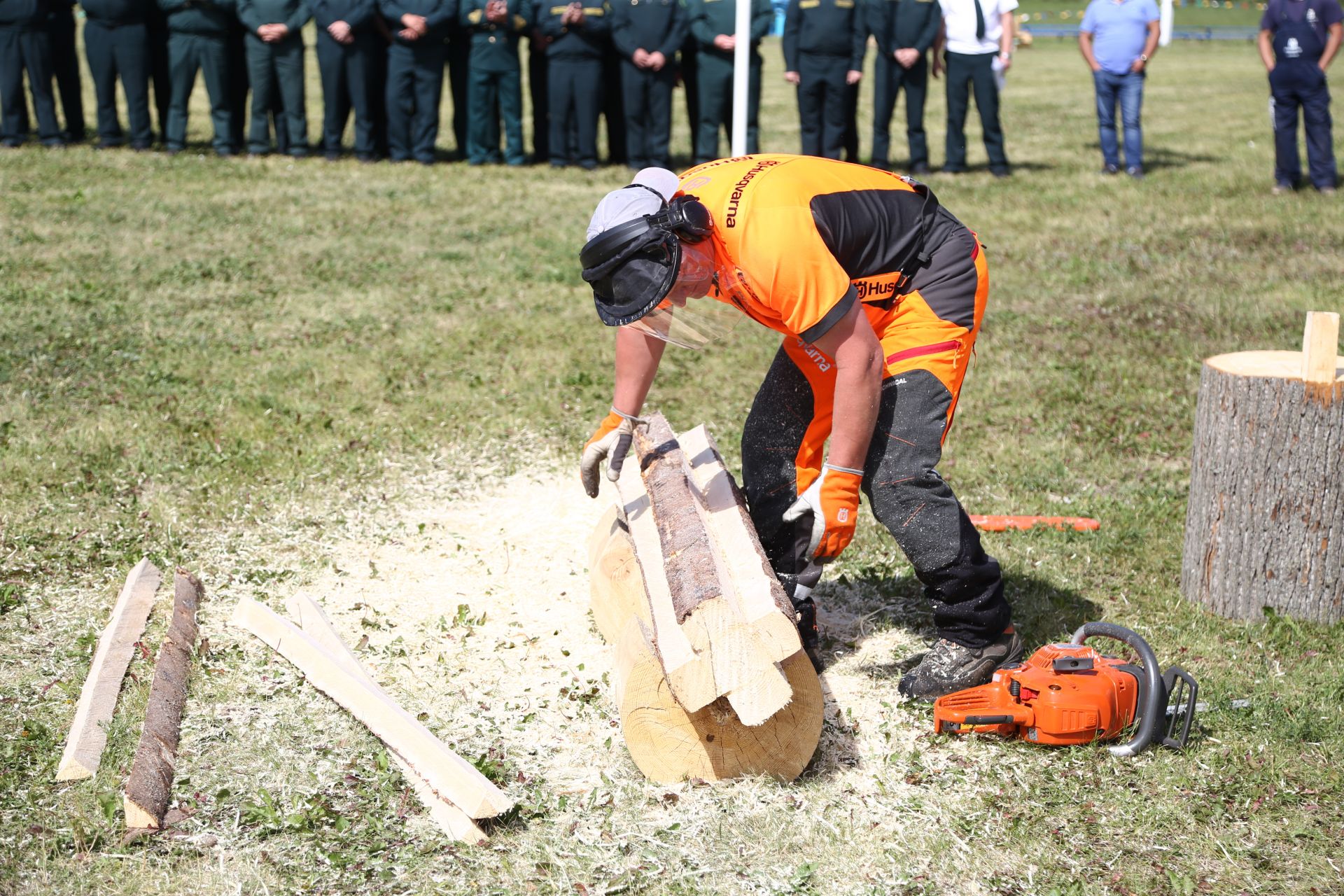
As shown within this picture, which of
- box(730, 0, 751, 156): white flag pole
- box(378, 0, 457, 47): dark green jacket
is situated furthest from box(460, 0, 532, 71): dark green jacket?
box(730, 0, 751, 156): white flag pole

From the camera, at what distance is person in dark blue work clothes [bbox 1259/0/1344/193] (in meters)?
11.9

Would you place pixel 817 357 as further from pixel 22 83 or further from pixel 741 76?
pixel 22 83

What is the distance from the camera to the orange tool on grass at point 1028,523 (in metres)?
5.77

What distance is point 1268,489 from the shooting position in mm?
4723

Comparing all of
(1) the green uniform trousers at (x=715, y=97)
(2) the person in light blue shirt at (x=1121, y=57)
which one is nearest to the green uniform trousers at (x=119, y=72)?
(1) the green uniform trousers at (x=715, y=97)

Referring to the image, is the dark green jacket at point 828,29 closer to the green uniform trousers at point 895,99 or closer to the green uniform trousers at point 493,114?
the green uniform trousers at point 895,99

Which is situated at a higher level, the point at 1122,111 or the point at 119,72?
the point at 119,72

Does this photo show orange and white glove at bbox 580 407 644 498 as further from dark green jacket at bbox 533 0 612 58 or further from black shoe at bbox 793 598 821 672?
dark green jacket at bbox 533 0 612 58

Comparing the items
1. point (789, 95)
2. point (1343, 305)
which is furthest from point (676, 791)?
point (789, 95)

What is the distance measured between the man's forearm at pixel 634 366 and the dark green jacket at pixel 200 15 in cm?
1187

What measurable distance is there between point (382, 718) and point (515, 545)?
5.72ft

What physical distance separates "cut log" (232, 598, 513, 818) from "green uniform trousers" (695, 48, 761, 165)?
10.7m

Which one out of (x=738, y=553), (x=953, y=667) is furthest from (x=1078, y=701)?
(x=738, y=553)

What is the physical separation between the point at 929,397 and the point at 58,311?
6919 mm
